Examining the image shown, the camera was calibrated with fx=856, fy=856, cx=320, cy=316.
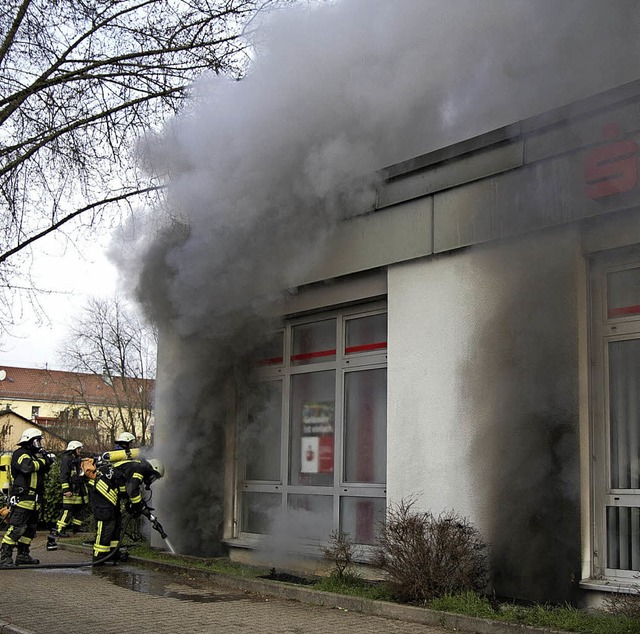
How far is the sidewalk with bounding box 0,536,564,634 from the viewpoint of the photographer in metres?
6.50

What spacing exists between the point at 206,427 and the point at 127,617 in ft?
14.1

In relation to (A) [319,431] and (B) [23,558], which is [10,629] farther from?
(A) [319,431]

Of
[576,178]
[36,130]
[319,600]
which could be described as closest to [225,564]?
[319,600]

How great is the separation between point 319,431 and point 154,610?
332 centimetres

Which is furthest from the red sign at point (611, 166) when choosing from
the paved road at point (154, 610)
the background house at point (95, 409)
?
the background house at point (95, 409)

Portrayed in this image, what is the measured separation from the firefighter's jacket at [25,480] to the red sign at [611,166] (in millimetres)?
7180

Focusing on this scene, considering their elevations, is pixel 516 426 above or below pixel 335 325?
Result: below

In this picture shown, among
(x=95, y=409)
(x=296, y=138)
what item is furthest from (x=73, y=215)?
(x=95, y=409)

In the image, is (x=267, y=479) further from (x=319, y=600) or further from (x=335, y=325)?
(x=319, y=600)

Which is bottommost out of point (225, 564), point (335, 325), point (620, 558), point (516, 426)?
point (225, 564)

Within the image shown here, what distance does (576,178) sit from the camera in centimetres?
688

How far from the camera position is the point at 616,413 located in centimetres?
689

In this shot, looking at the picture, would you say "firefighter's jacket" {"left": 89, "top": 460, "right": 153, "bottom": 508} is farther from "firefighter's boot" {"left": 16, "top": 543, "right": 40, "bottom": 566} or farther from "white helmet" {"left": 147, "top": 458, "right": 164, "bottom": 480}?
"firefighter's boot" {"left": 16, "top": 543, "right": 40, "bottom": 566}

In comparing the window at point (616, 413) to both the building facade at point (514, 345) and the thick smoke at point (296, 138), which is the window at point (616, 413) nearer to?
the building facade at point (514, 345)
